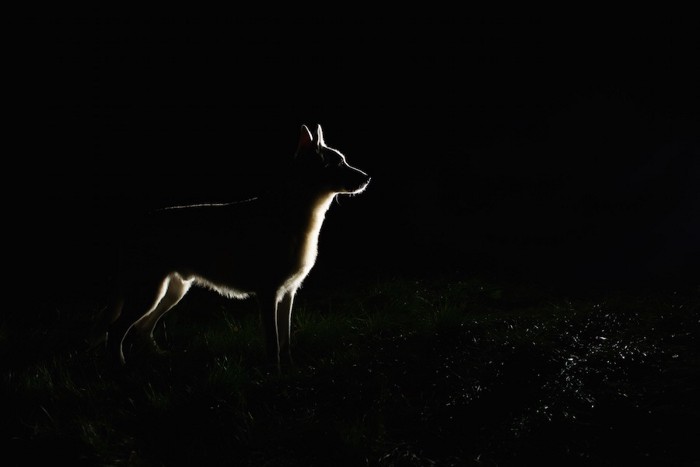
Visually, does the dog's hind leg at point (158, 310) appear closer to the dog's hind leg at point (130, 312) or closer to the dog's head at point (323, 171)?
the dog's hind leg at point (130, 312)

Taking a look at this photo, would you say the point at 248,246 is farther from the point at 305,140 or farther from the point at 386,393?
the point at 386,393

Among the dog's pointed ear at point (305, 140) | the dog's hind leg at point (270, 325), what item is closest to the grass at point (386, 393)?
the dog's hind leg at point (270, 325)

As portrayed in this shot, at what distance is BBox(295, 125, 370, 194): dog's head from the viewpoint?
14.2ft

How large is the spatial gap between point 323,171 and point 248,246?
776mm

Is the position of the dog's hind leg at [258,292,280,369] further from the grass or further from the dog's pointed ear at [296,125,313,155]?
the dog's pointed ear at [296,125,313,155]

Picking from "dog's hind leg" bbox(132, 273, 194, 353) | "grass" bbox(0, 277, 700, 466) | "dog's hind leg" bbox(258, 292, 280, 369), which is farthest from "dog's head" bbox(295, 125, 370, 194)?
"dog's hind leg" bbox(132, 273, 194, 353)

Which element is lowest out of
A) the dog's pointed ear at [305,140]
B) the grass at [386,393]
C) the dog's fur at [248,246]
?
the grass at [386,393]

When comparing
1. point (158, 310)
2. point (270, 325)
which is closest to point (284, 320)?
point (270, 325)

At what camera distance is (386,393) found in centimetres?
367

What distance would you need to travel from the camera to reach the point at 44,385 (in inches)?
158

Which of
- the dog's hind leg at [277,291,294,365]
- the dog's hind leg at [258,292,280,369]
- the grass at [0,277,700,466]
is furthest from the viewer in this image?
the dog's hind leg at [277,291,294,365]

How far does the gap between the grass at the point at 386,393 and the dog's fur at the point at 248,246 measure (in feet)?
1.36

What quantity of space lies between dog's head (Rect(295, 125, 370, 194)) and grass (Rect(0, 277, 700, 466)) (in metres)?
1.24

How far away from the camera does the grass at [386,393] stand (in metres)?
3.15
